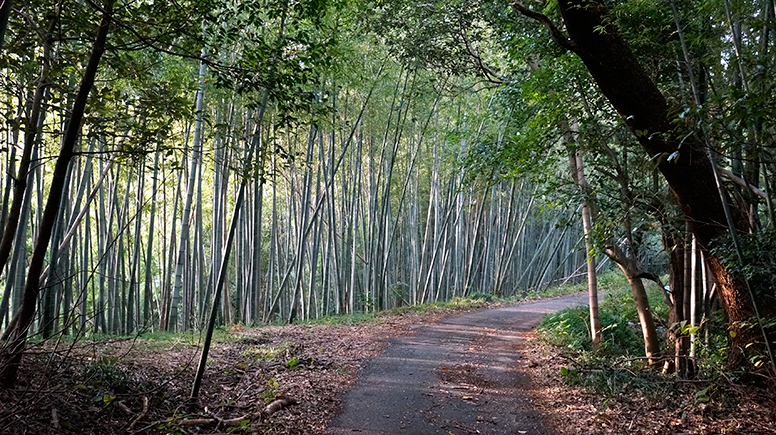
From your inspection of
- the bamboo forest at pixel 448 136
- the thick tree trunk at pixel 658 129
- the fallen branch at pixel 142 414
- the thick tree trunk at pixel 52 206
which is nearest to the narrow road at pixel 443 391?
the bamboo forest at pixel 448 136

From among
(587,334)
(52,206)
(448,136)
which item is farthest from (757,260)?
(52,206)

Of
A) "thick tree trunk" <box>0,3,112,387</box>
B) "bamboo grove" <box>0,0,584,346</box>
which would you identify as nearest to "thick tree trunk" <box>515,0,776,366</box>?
"bamboo grove" <box>0,0,584,346</box>

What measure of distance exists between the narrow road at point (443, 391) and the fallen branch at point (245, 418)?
40cm

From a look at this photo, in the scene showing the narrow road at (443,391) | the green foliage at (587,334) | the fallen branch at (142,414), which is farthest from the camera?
the green foliage at (587,334)

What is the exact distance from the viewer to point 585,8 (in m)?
3.07

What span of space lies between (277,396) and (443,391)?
1502 millimetres

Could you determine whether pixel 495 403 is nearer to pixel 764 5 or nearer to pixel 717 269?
pixel 717 269

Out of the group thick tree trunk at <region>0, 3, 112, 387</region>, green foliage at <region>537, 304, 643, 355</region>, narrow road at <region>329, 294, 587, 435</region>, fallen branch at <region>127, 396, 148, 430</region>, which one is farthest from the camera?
green foliage at <region>537, 304, 643, 355</region>

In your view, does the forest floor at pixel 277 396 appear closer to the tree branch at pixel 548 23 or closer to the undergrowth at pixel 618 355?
the undergrowth at pixel 618 355

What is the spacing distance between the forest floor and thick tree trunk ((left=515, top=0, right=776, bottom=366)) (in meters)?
0.61

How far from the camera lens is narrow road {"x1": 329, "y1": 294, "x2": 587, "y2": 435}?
11.8 ft

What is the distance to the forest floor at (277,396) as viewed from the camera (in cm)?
282

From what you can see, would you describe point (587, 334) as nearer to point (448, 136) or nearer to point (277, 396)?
point (448, 136)

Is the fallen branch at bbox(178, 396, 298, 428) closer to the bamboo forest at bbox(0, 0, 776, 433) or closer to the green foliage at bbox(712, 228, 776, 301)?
the bamboo forest at bbox(0, 0, 776, 433)
